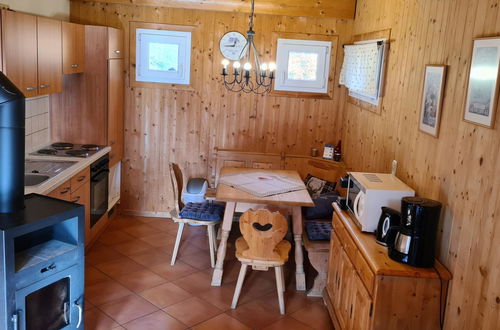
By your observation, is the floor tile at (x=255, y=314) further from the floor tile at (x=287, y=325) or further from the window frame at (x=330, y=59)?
the window frame at (x=330, y=59)

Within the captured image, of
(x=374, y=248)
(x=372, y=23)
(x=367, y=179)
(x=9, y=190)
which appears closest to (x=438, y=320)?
(x=374, y=248)

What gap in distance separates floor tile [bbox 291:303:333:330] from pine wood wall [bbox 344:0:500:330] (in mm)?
1253

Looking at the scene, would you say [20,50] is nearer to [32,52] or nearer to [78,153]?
[32,52]

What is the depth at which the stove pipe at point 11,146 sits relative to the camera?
8.37 feet

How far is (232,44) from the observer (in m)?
5.75

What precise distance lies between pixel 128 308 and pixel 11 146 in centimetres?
189

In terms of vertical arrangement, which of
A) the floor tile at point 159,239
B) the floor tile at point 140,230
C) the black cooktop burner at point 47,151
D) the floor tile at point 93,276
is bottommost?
the floor tile at point 93,276

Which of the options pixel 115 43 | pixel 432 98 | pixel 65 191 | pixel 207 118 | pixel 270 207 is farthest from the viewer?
pixel 207 118

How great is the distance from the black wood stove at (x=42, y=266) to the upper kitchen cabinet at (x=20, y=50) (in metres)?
1.20

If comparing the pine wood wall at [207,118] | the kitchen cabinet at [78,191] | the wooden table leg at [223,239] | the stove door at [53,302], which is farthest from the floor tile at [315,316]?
the pine wood wall at [207,118]

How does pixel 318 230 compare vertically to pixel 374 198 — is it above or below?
below

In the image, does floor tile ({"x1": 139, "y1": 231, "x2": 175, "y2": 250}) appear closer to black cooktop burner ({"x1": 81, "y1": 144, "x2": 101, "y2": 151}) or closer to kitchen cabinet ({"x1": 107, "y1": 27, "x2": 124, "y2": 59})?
black cooktop burner ({"x1": 81, "y1": 144, "x2": 101, "y2": 151})

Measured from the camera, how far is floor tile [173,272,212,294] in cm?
442

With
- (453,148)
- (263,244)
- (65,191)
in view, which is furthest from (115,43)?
→ (453,148)
